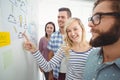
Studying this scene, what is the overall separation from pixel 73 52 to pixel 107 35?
63 centimetres

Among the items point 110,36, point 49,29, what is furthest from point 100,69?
point 49,29

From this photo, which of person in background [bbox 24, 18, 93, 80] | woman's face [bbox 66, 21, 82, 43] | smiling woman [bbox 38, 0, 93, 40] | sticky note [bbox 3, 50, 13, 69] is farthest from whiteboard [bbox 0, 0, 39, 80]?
smiling woman [bbox 38, 0, 93, 40]

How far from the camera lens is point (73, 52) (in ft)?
5.23

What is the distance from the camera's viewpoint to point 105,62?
1040 mm

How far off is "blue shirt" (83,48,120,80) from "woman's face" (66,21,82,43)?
0.45 metres

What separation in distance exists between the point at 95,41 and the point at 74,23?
641 millimetres

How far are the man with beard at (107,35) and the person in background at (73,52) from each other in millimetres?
438

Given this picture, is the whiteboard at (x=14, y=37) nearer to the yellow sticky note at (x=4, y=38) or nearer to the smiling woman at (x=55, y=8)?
the yellow sticky note at (x=4, y=38)

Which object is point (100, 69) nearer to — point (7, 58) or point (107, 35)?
point (107, 35)

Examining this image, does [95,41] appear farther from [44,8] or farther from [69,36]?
[44,8]

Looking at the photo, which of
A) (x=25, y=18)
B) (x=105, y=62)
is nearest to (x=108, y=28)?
(x=105, y=62)

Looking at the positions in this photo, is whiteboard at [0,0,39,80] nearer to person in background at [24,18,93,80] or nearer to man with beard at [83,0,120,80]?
person in background at [24,18,93,80]

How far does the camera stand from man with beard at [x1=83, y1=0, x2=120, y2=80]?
3.21ft

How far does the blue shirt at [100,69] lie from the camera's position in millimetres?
934
